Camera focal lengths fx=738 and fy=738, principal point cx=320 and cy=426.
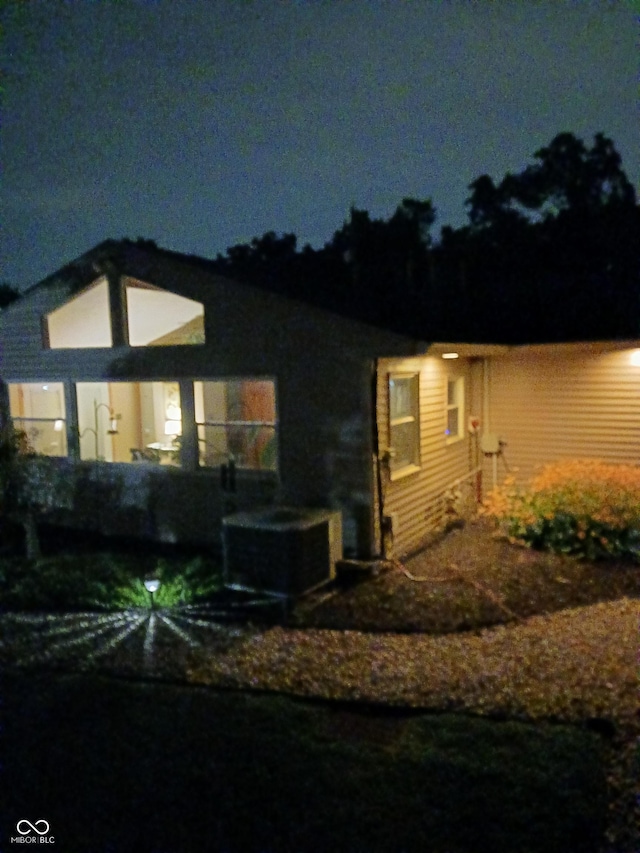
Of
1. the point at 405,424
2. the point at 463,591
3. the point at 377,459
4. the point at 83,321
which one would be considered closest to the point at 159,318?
the point at 83,321

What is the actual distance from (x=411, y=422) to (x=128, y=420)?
5.67 metres

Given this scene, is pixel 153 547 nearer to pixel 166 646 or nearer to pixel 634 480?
pixel 166 646

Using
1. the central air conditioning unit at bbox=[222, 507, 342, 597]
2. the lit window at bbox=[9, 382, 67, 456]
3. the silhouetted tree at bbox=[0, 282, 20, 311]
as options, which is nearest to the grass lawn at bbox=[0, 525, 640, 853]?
the central air conditioning unit at bbox=[222, 507, 342, 597]

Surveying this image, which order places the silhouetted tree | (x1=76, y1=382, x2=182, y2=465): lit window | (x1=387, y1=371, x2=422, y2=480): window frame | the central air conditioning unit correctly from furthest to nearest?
the silhouetted tree, (x1=76, y1=382, x2=182, y2=465): lit window, (x1=387, y1=371, x2=422, y2=480): window frame, the central air conditioning unit

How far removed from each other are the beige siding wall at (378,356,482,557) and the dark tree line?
4919mm

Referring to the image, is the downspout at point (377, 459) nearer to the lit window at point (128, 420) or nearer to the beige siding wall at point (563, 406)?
the beige siding wall at point (563, 406)

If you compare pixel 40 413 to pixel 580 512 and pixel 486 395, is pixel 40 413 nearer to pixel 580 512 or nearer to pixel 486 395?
pixel 486 395

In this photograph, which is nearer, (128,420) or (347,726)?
(347,726)

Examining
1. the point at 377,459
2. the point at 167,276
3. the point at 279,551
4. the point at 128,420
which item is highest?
the point at 167,276

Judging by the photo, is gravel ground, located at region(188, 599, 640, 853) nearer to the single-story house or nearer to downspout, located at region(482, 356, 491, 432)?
Answer: the single-story house

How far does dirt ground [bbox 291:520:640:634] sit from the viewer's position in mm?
7020

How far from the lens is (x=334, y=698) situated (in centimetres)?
537

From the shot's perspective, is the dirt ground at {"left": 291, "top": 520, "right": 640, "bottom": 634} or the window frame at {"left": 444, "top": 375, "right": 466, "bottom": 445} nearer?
the dirt ground at {"left": 291, "top": 520, "right": 640, "bottom": 634}

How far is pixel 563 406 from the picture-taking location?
11281 millimetres
